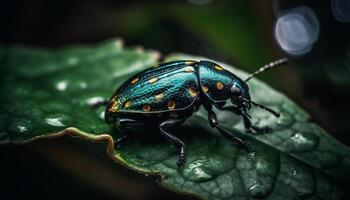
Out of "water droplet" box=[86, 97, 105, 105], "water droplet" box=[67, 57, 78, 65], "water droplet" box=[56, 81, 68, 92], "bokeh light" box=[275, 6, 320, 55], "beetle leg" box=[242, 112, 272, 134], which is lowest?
"bokeh light" box=[275, 6, 320, 55]

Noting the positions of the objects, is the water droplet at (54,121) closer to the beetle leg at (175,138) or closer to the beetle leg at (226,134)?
the beetle leg at (175,138)

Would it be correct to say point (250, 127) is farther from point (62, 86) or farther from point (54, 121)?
point (62, 86)

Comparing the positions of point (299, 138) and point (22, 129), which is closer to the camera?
point (22, 129)

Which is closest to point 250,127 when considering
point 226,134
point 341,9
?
point 226,134

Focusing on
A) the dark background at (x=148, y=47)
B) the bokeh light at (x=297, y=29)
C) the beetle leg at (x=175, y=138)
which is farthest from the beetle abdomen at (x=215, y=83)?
the bokeh light at (x=297, y=29)

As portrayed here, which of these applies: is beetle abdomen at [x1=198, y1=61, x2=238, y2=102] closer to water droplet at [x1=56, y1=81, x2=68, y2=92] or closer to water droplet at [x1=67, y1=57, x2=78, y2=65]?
water droplet at [x1=56, y1=81, x2=68, y2=92]

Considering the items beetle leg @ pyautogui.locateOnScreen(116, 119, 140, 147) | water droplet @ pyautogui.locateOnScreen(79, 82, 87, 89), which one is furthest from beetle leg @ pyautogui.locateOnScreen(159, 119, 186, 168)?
water droplet @ pyautogui.locateOnScreen(79, 82, 87, 89)
